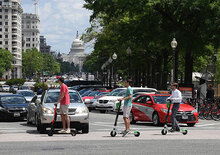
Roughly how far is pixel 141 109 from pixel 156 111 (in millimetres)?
1408

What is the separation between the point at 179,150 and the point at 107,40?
4847 centimetres

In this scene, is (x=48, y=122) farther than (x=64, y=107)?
Yes

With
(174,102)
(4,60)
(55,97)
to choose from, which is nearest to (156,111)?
(174,102)

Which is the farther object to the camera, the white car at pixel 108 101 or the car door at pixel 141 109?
the white car at pixel 108 101

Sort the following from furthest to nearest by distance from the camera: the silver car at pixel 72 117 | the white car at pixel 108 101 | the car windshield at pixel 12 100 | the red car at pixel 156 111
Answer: the white car at pixel 108 101 < the car windshield at pixel 12 100 < the red car at pixel 156 111 < the silver car at pixel 72 117

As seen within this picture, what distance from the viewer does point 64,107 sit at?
770 inches

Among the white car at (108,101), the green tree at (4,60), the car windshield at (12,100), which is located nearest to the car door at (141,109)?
the car windshield at (12,100)

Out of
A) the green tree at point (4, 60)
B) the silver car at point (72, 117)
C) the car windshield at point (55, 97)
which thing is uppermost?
the green tree at point (4, 60)

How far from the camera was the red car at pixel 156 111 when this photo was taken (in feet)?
85.6

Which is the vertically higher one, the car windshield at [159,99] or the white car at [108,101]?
the car windshield at [159,99]

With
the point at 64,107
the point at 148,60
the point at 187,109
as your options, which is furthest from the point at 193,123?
the point at 148,60

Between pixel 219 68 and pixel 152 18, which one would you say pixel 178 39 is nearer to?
pixel 152 18

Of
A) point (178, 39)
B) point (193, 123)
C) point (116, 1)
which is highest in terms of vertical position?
point (116, 1)

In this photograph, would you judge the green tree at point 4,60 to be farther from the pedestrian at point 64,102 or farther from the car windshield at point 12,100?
the pedestrian at point 64,102
